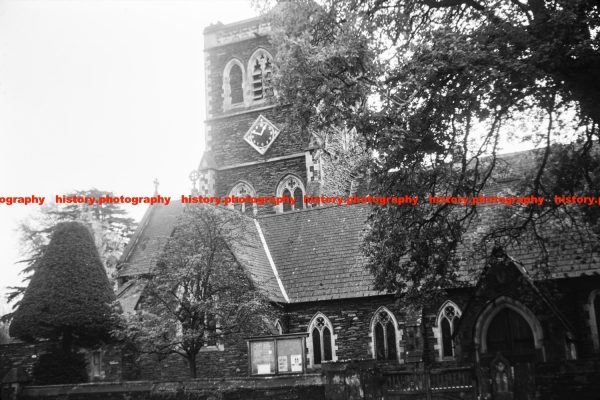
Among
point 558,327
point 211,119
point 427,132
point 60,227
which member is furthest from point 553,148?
point 211,119

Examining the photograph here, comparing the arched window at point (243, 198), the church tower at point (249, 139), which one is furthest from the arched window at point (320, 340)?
the arched window at point (243, 198)

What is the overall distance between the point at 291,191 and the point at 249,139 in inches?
153

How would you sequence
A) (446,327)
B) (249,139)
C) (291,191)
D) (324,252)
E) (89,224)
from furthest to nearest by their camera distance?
(89,224), (249,139), (291,191), (324,252), (446,327)

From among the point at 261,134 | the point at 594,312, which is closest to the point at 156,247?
the point at 261,134

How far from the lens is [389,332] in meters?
20.9

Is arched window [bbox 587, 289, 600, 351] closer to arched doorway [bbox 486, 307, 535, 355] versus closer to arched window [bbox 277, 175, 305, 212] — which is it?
arched doorway [bbox 486, 307, 535, 355]

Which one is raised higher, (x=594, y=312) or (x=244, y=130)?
(x=244, y=130)

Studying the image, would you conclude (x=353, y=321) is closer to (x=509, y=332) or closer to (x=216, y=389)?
(x=509, y=332)

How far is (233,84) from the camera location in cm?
3466

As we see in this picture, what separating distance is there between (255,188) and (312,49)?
65.0 feet

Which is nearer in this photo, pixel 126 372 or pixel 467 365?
pixel 467 365

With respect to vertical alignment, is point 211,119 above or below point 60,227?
above

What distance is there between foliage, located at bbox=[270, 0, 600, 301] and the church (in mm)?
1088

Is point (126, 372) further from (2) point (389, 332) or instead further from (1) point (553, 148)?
(1) point (553, 148)
